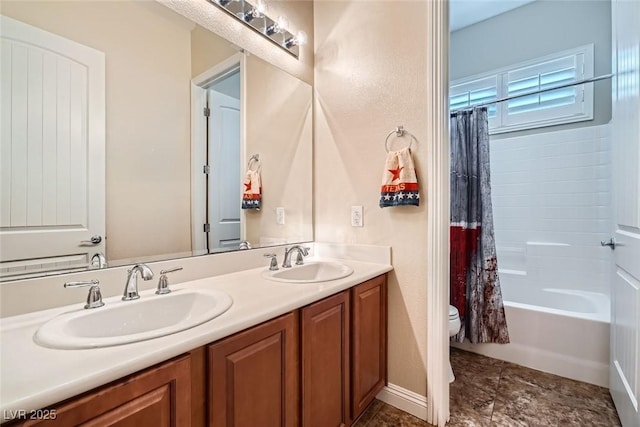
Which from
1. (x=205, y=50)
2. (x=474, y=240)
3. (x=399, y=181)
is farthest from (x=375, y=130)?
(x=474, y=240)

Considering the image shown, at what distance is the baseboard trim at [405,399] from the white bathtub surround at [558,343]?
863mm

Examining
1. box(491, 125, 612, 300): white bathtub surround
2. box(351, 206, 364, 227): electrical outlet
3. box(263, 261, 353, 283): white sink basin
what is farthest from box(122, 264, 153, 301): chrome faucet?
box(491, 125, 612, 300): white bathtub surround

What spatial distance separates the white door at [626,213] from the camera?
48.9 inches

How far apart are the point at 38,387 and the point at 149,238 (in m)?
0.75

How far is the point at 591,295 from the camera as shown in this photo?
2391 millimetres

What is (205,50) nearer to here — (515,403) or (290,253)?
(290,253)

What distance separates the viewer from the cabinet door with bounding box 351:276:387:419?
4.58 ft

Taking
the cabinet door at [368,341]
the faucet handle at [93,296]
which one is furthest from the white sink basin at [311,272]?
the faucet handle at [93,296]

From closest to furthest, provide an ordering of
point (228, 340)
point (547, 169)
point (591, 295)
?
point (228, 340) → point (591, 295) → point (547, 169)

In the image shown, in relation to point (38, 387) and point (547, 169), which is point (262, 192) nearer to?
point (38, 387)

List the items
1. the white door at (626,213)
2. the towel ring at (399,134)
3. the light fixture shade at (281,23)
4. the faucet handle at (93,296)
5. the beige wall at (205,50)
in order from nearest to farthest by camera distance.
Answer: the faucet handle at (93,296), the white door at (626,213), the beige wall at (205,50), the towel ring at (399,134), the light fixture shade at (281,23)

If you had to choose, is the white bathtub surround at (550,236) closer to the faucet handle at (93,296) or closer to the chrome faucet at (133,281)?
the chrome faucet at (133,281)

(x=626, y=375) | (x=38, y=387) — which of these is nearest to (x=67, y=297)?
(x=38, y=387)

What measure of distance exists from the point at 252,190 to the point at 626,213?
1.86 m
